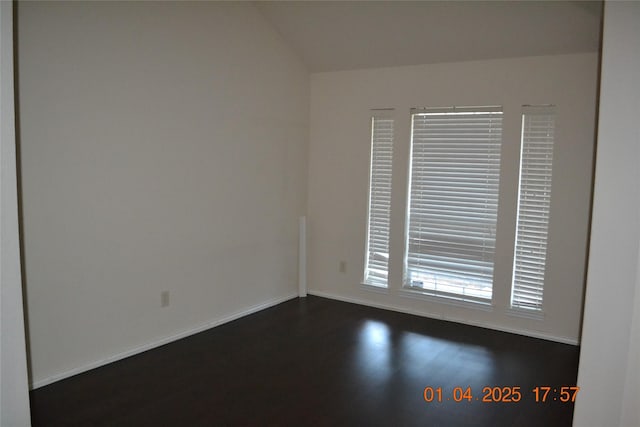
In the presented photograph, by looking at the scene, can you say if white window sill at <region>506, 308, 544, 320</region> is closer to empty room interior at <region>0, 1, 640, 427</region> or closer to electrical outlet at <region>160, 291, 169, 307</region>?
empty room interior at <region>0, 1, 640, 427</region>

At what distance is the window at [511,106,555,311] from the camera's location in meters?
4.06

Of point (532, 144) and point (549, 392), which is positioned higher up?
point (532, 144)

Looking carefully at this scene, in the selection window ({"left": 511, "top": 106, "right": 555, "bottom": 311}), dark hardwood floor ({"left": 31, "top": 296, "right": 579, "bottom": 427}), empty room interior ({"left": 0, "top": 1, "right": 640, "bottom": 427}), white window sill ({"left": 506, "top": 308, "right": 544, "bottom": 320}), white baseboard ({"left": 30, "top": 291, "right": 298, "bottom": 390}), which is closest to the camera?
empty room interior ({"left": 0, "top": 1, "right": 640, "bottom": 427})

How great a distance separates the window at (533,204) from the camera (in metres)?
4.06

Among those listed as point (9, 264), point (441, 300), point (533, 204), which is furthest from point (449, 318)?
point (9, 264)

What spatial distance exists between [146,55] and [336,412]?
265 cm

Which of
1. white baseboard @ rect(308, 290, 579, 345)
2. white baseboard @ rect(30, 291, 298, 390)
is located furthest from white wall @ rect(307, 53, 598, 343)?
white baseboard @ rect(30, 291, 298, 390)

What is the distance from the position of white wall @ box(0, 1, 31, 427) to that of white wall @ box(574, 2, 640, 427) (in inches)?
98.3

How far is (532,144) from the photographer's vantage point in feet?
13.5

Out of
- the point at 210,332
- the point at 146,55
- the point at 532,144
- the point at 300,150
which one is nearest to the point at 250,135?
the point at 300,150

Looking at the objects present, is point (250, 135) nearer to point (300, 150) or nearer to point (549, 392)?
point (300, 150)

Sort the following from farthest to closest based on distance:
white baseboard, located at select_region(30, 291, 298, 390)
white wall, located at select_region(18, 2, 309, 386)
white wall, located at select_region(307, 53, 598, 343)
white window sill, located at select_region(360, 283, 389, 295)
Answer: white window sill, located at select_region(360, 283, 389, 295), white wall, located at select_region(307, 53, 598, 343), white baseboard, located at select_region(30, 291, 298, 390), white wall, located at select_region(18, 2, 309, 386)
